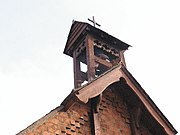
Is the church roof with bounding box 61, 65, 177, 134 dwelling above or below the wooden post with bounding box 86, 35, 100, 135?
below

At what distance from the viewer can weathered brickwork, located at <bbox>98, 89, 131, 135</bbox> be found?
10586 mm


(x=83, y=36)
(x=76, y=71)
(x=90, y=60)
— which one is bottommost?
(x=90, y=60)

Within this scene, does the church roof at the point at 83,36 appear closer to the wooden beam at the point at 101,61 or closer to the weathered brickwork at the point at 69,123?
the wooden beam at the point at 101,61

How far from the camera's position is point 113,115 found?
11078 mm

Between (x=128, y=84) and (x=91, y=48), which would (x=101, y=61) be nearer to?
(x=91, y=48)

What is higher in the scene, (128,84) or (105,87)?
(128,84)

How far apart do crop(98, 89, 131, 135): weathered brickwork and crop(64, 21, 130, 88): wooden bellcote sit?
56.3 inches

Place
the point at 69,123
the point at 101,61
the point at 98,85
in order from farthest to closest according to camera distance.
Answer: the point at 101,61 < the point at 98,85 < the point at 69,123

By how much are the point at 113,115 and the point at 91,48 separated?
8.65 feet

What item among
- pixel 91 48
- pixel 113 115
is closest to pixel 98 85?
pixel 113 115

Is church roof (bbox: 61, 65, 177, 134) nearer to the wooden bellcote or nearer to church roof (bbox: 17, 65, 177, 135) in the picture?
church roof (bbox: 17, 65, 177, 135)

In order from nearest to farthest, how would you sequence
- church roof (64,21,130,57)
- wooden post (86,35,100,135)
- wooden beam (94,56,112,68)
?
wooden post (86,35,100,135) < wooden beam (94,56,112,68) < church roof (64,21,130,57)

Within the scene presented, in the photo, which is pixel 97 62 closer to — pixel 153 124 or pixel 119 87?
pixel 119 87

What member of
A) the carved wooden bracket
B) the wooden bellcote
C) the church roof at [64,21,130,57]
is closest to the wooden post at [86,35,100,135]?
the wooden bellcote
